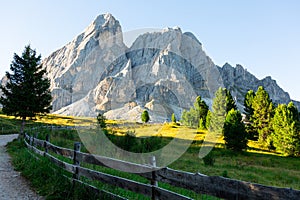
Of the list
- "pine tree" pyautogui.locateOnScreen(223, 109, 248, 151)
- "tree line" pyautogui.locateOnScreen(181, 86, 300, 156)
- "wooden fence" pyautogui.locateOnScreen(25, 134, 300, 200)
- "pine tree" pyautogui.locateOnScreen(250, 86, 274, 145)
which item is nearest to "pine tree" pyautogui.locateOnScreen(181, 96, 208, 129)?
"tree line" pyautogui.locateOnScreen(181, 86, 300, 156)

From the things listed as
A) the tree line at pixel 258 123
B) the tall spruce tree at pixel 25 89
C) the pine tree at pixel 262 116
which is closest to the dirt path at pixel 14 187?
the tall spruce tree at pixel 25 89

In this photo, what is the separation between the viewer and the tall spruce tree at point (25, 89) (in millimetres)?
24239

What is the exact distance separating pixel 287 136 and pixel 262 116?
1181 centimetres

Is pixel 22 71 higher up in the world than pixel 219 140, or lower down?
higher up

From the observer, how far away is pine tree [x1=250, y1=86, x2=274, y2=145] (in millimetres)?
44188

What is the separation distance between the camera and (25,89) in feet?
80.2

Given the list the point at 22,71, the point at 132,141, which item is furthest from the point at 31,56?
the point at 132,141

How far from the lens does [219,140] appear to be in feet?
134

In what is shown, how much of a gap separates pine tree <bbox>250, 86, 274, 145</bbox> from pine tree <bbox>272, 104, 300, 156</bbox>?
19.8 feet

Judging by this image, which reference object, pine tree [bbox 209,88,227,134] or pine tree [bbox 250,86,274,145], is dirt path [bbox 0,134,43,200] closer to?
→ pine tree [bbox 209,88,227,134]

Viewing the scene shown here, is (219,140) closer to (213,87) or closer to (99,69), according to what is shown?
(213,87)

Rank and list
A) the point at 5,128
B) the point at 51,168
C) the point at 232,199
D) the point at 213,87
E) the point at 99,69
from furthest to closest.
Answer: the point at 213,87, the point at 5,128, the point at 99,69, the point at 51,168, the point at 232,199

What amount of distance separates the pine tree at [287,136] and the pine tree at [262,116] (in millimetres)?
6043

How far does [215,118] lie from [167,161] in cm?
3075
